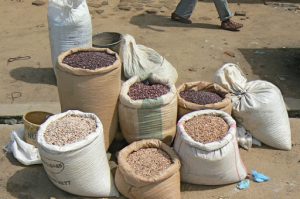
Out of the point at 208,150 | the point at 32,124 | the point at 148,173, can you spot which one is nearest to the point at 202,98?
the point at 208,150

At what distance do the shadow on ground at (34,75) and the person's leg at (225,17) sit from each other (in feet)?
9.42

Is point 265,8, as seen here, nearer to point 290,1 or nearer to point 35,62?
point 290,1

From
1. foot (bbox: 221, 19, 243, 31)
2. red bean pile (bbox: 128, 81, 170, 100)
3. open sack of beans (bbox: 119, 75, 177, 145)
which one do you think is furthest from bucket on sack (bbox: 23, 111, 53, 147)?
foot (bbox: 221, 19, 243, 31)

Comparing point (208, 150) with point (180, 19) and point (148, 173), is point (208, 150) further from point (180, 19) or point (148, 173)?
point (180, 19)

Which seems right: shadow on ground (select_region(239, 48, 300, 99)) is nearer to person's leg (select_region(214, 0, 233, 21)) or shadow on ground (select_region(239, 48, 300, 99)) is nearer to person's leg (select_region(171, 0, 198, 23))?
person's leg (select_region(214, 0, 233, 21))

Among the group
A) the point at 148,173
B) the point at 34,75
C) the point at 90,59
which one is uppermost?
the point at 90,59

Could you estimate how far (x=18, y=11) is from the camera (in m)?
8.29

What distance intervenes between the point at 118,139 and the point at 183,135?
2.91 feet

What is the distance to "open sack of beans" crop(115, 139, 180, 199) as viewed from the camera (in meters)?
3.66

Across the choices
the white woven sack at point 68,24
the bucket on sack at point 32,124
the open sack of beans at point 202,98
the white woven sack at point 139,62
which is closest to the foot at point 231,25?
the white woven sack at point 139,62

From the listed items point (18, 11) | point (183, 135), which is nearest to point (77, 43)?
point (183, 135)

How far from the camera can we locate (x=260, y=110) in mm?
4371

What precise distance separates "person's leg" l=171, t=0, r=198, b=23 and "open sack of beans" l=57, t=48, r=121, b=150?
12.2ft

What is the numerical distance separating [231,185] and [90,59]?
1608 mm
